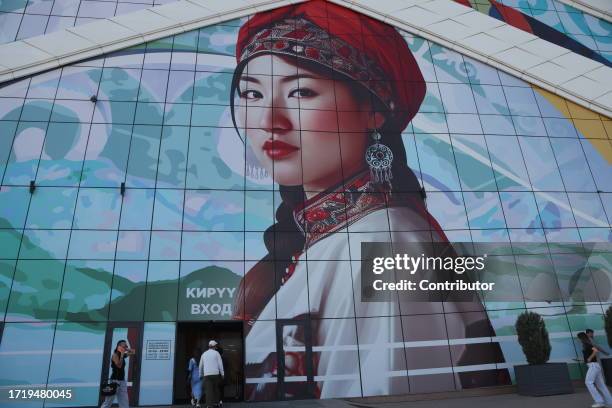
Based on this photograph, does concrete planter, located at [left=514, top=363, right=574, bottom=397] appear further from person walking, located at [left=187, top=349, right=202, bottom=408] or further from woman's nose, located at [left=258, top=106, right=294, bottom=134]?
woman's nose, located at [left=258, top=106, right=294, bottom=134]

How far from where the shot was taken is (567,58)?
19.4 m

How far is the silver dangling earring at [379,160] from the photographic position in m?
15.8

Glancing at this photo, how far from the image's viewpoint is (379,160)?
16078mm

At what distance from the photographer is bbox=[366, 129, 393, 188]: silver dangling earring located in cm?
1580

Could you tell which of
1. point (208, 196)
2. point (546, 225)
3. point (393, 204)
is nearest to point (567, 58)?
point (546, 225)

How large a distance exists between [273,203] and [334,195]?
7.43ft

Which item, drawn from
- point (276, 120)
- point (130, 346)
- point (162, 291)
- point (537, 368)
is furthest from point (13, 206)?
point (537, 368)

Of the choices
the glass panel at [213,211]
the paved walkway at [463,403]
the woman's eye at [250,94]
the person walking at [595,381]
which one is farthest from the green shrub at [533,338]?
the woman's eye at [250,94]

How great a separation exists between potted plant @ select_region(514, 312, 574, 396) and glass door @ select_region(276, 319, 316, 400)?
6.19 m

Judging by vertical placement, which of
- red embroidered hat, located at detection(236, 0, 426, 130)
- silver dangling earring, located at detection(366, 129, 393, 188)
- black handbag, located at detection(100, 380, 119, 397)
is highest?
red embroidered hat, located at detection(236, 0, 426, 130)

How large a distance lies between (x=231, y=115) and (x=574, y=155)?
46.5ft

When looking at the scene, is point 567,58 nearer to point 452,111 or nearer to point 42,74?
point 452,111

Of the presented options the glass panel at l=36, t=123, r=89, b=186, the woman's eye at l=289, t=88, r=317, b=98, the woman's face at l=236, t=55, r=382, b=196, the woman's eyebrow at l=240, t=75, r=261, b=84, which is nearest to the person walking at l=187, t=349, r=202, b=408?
the woman's face at l=236, t=55, r=382, b=196

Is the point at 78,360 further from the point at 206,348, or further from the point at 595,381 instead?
the point at 595,381
